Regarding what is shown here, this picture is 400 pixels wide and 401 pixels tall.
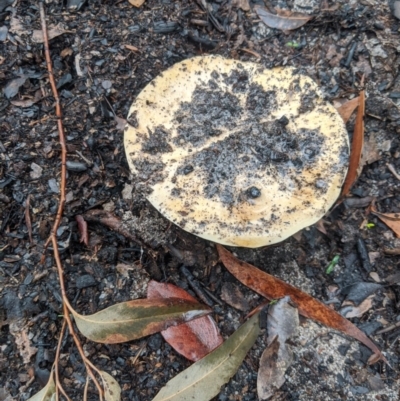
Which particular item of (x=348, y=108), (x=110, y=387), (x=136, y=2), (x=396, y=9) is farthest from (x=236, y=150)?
(x=396, y=9)

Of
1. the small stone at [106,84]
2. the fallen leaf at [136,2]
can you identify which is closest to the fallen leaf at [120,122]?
the small stone at [106,84]

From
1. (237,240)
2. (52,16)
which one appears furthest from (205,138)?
(52,16)

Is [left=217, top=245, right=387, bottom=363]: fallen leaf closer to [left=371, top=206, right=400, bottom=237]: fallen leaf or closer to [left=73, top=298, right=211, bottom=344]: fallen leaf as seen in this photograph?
[left=73, top=298, right=211, bottom=344]: fallen leaf

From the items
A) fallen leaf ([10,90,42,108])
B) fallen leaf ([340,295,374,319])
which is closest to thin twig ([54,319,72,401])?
fallen leaf ([10,90,42,108])

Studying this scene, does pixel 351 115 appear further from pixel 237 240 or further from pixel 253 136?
pixel 237 240

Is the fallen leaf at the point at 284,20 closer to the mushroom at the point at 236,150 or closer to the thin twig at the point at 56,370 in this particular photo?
the mushroom at the point at 236,150

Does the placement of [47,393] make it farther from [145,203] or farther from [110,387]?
[145,203]
